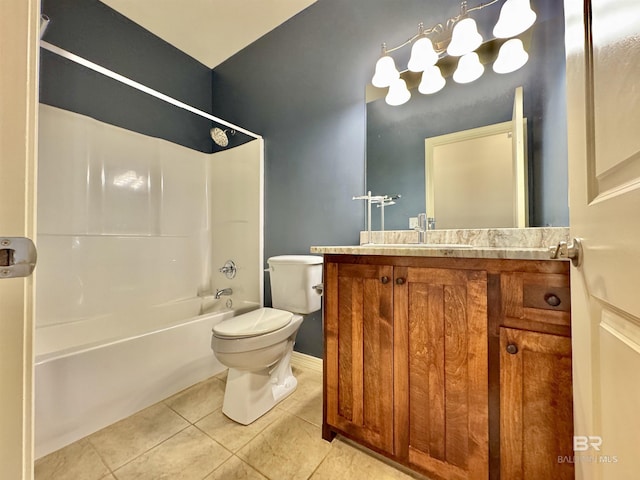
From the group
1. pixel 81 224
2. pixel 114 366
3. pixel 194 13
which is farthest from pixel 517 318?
pixel 194 13

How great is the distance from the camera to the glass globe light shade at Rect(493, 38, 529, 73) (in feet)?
3.95

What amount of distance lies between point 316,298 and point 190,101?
220 cm

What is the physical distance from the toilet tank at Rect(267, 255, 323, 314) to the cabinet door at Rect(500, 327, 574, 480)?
106 centimetres

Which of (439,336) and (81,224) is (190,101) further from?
(439,336)

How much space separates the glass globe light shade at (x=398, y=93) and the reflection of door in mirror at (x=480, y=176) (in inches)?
12.6

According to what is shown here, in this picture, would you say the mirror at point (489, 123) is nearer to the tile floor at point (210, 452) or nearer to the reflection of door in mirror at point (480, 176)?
the reflection of door in mirror at point (480, 176)

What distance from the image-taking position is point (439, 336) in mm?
834

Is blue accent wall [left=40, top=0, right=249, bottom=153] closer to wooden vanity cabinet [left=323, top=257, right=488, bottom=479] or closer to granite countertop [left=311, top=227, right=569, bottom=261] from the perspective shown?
granite countertop [left=311, top=227, right=569, bottom=261]

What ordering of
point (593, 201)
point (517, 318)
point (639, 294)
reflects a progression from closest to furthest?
1. point (639, 294)
2. point (593, 201)
3. point (517, 318)

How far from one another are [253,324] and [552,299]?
1.24 metres

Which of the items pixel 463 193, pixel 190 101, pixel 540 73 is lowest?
pixel 463 193

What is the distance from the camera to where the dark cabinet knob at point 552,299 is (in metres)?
0.68

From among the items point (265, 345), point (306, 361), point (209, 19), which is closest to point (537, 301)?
point (265, 345)

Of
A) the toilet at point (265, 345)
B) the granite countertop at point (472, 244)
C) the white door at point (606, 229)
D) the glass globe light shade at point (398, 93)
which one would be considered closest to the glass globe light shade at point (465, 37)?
the glass globe light shade at point (398, 93)
